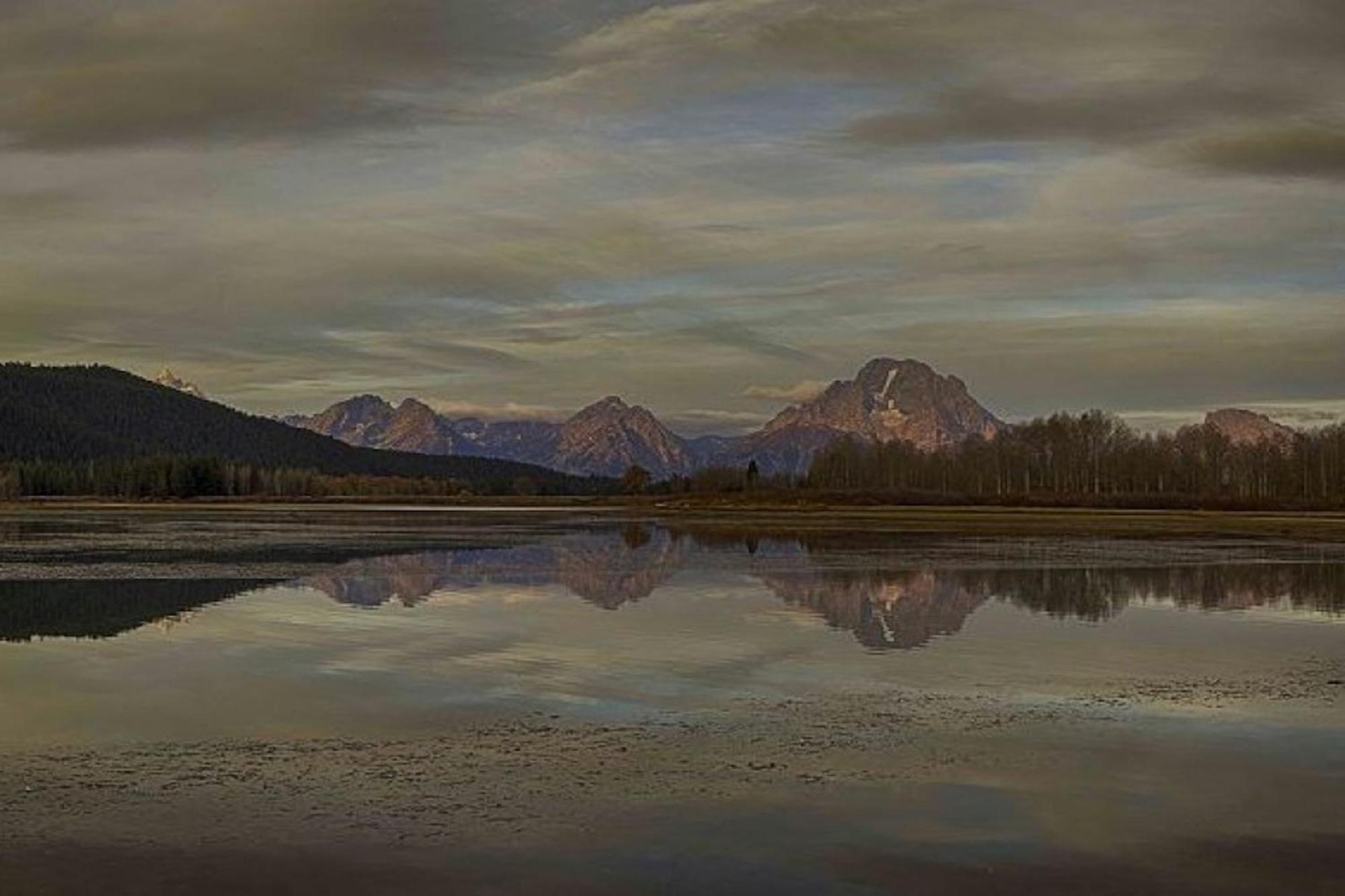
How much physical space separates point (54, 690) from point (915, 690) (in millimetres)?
11643

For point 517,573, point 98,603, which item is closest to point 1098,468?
point 517,573

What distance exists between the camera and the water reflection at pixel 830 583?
29.5 m

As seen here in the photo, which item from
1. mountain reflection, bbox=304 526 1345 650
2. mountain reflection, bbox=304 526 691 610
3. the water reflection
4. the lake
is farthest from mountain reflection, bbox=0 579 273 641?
mountain reflection, bbox=304 526 1345 650

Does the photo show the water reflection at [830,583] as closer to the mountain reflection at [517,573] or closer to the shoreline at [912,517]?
the mountain reflection at [517,573]

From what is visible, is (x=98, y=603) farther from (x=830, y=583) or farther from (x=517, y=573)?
(x=830, y=583)

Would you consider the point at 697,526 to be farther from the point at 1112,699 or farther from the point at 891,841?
the point at 891,841

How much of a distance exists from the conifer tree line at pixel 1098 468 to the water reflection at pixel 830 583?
8935 cm

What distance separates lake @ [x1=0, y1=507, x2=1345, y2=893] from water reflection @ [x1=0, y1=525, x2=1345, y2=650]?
0.27 m

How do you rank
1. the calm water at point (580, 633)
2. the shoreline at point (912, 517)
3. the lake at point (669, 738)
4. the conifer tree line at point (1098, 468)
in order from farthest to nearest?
the conifer tree line at point (1098, 468), the shoreline at point (912, 517), the calm water at point (580, 633), the lake at point (669, 738)

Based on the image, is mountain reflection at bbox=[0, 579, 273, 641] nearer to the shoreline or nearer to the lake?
the lake

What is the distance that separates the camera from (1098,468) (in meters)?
167

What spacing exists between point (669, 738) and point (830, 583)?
71.0ft

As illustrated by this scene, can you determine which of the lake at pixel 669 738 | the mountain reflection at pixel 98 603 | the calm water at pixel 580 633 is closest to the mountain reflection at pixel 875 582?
the calm water at pixel 580 633

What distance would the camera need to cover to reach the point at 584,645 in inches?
978
